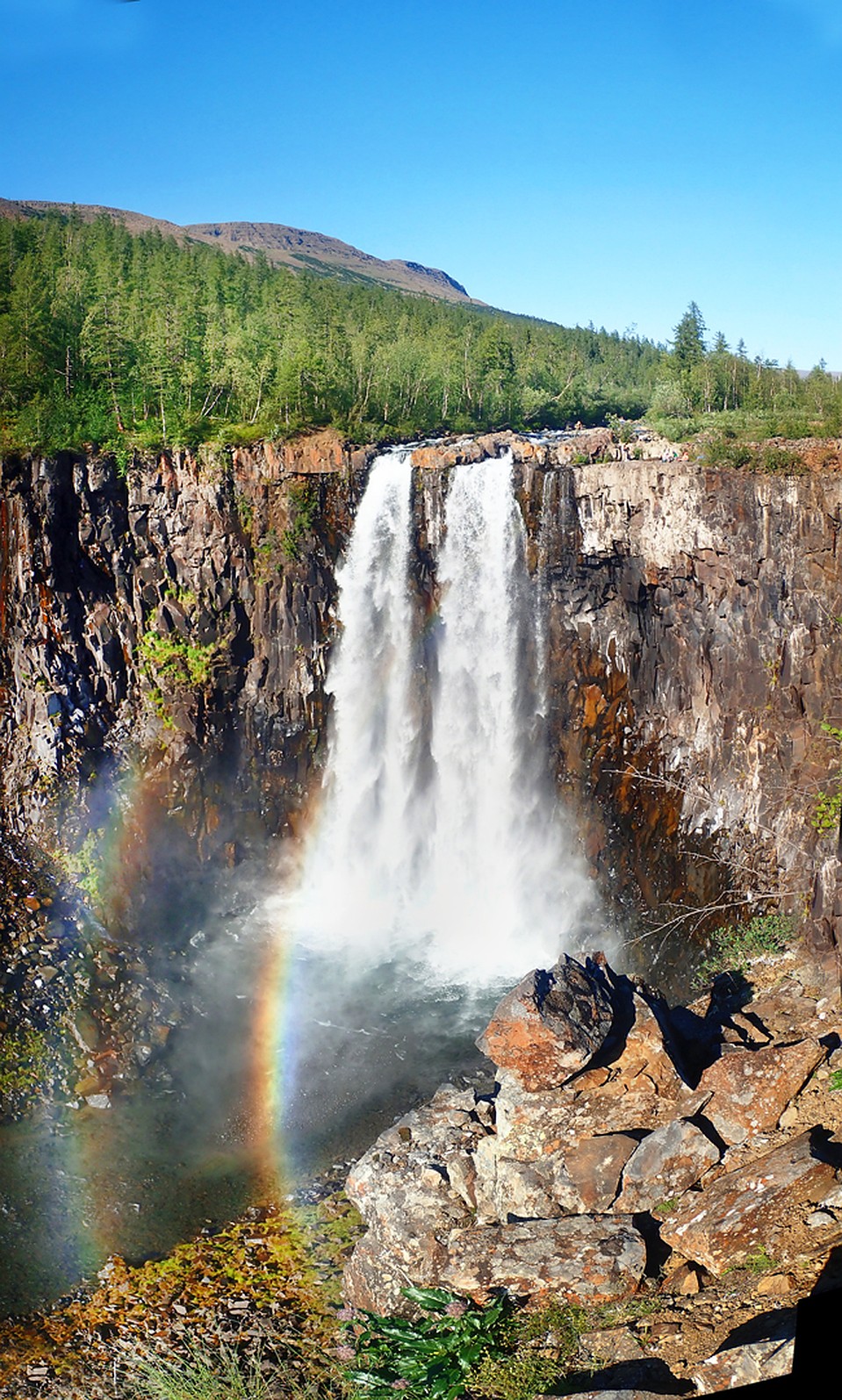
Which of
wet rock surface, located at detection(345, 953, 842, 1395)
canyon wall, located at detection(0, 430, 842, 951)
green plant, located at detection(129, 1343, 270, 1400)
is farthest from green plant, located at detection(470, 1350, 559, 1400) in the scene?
canyon wall, located at detection(0, 430, 842, 951)

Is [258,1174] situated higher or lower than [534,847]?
lower

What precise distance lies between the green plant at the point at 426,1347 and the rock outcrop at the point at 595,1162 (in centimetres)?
41

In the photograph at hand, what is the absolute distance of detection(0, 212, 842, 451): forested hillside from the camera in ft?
88.1

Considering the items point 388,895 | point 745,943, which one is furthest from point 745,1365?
point 388,895

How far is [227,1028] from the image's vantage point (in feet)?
65.9

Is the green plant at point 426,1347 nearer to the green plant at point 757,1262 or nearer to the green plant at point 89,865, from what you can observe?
the green plant at point 757,1262

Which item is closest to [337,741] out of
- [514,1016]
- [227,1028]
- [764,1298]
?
[227,1028]

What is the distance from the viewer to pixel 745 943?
66.2 feet

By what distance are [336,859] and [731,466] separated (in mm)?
13688

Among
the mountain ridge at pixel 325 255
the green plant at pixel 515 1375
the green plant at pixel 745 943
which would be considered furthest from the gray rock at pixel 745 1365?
the mountain ridge at pixel 325 255

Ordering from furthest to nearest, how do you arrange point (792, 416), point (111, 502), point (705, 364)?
point (705, 364) < point (111, 502) < point (792, 416)

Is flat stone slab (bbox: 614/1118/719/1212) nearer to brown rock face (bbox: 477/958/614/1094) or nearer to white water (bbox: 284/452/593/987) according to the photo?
brown rock face (bbox: 477/958/614/1094)

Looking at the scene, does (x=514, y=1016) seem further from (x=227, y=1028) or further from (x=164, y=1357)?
(x=227, y=1028)

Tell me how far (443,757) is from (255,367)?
14.8m
